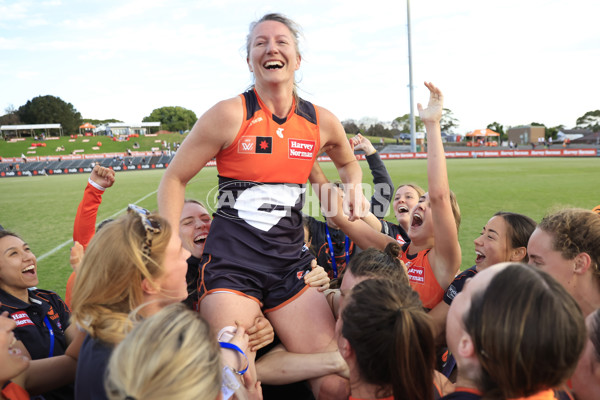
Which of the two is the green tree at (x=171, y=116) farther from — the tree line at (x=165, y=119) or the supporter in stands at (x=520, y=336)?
the supporter in stands at (x=520, y=336)

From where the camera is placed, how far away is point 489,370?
1.39m

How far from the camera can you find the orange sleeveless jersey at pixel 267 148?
250cm

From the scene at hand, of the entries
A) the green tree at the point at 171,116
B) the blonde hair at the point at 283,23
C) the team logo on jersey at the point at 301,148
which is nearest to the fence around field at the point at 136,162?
the blonde hair at the point at 283,23

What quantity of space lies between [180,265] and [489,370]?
136cm

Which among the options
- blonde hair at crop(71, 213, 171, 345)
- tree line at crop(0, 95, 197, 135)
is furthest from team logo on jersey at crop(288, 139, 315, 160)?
tree line at crop(0, 95, 197, 135)

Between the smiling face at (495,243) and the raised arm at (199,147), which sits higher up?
the raised arm at (199,147)

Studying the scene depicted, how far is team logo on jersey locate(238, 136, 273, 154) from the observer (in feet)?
8.15

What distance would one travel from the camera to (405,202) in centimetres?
491

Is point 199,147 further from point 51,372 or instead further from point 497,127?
point 497,127

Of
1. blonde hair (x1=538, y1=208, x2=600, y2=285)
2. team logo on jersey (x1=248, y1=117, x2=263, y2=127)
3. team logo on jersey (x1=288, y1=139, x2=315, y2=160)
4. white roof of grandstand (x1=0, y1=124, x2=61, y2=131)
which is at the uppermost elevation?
white roof of grandstand (x1=0, y1=124, x2=61, y2=131)

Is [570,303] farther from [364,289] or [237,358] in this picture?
[237,358]

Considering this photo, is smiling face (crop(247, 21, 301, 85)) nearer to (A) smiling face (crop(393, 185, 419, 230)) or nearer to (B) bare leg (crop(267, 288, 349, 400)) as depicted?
(B) bare leg (crop(267, 288, 349, 400))

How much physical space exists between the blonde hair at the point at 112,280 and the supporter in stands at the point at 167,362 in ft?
1.21

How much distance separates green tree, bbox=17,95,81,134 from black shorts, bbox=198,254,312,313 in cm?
9566
